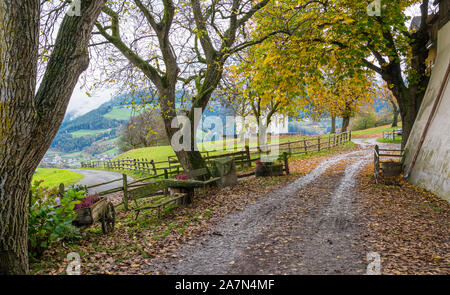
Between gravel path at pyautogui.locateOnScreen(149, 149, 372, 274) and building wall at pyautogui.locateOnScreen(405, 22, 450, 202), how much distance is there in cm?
255

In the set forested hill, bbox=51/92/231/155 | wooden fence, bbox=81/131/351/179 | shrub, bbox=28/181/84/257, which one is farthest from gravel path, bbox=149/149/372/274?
forested hill, bbox=51/92/231/155

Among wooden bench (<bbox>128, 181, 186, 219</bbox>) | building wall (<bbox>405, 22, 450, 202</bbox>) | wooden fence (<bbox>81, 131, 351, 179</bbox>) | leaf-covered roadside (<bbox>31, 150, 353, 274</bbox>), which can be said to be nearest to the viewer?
leaf-covered roadside (<bbox>31, 150, 353, 274</bbox>)

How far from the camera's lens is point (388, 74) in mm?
11227

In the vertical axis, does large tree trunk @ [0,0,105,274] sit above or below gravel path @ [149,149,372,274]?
above

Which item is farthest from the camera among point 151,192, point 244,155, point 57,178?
point 57,178

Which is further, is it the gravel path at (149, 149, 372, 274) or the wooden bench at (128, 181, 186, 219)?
the wooden bench at (128, 181, 186, 219)

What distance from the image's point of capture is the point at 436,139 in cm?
867

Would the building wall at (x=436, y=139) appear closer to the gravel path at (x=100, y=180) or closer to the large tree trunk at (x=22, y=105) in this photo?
the large tree trunk at (x=22, y=105)

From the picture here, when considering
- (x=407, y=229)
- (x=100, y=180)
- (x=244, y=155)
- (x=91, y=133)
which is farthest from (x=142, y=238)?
(x=91, y=133)

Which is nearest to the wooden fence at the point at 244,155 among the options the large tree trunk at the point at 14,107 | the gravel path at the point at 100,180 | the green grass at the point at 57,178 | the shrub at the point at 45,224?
the gravel path at the point at 100,180

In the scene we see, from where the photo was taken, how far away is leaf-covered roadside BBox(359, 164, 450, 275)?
413 centimetres

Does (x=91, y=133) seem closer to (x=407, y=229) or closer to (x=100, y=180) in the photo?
(x=100, y=180)

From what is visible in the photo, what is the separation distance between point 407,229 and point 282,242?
2.81 m

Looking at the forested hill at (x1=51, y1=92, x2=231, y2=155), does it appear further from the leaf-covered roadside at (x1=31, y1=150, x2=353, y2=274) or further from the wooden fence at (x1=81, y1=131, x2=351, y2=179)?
the leaf-covered roadside at (x1=31, y1=150, x2=353, y2=274)
